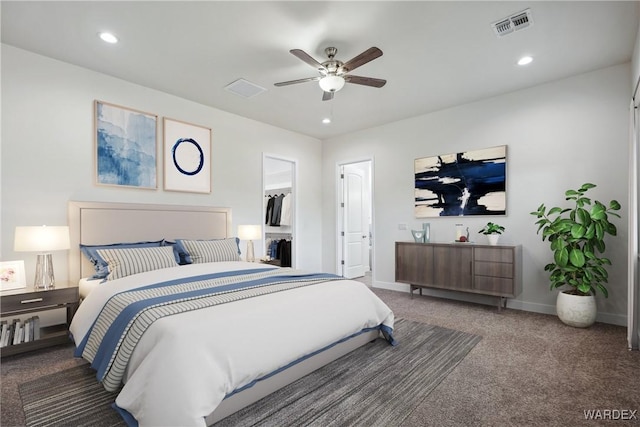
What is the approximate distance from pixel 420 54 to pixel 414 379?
2988 millimetres

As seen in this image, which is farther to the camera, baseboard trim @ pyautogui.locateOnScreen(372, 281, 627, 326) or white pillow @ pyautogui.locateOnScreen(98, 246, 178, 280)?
baseboard trim @ pyautogui.locateOnScreen(372, 281, 627, 326)

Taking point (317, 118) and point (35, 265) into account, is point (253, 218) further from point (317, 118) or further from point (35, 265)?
point (35, 265)

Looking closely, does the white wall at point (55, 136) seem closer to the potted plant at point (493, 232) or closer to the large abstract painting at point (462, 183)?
the large abstract painting at point (462, 183)

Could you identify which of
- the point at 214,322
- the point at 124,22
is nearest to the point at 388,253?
the point at 214,322

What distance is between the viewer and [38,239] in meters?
2.77

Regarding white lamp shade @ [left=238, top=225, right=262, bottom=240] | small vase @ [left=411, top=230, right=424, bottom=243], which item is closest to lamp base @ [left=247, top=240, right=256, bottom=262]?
white lamp shade @ [left=238, top=225, right=262, bottom=240]

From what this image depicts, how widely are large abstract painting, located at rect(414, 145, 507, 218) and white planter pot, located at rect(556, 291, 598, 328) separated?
4.17ft

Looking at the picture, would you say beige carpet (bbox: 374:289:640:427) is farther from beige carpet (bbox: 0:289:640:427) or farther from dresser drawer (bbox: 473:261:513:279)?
dresser drawer (bbox: 473:261:513:279)

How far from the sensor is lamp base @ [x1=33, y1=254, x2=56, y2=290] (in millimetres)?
2861

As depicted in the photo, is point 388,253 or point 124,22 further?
point 388,253

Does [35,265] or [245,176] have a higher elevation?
[245,176]

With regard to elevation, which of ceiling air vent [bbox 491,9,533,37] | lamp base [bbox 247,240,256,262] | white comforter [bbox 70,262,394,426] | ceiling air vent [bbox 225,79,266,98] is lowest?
white comforter [bbox 70,262,394,426]

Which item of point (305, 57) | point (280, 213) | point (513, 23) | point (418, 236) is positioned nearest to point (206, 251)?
point (305, 57)

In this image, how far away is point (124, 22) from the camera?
8.58 feet
